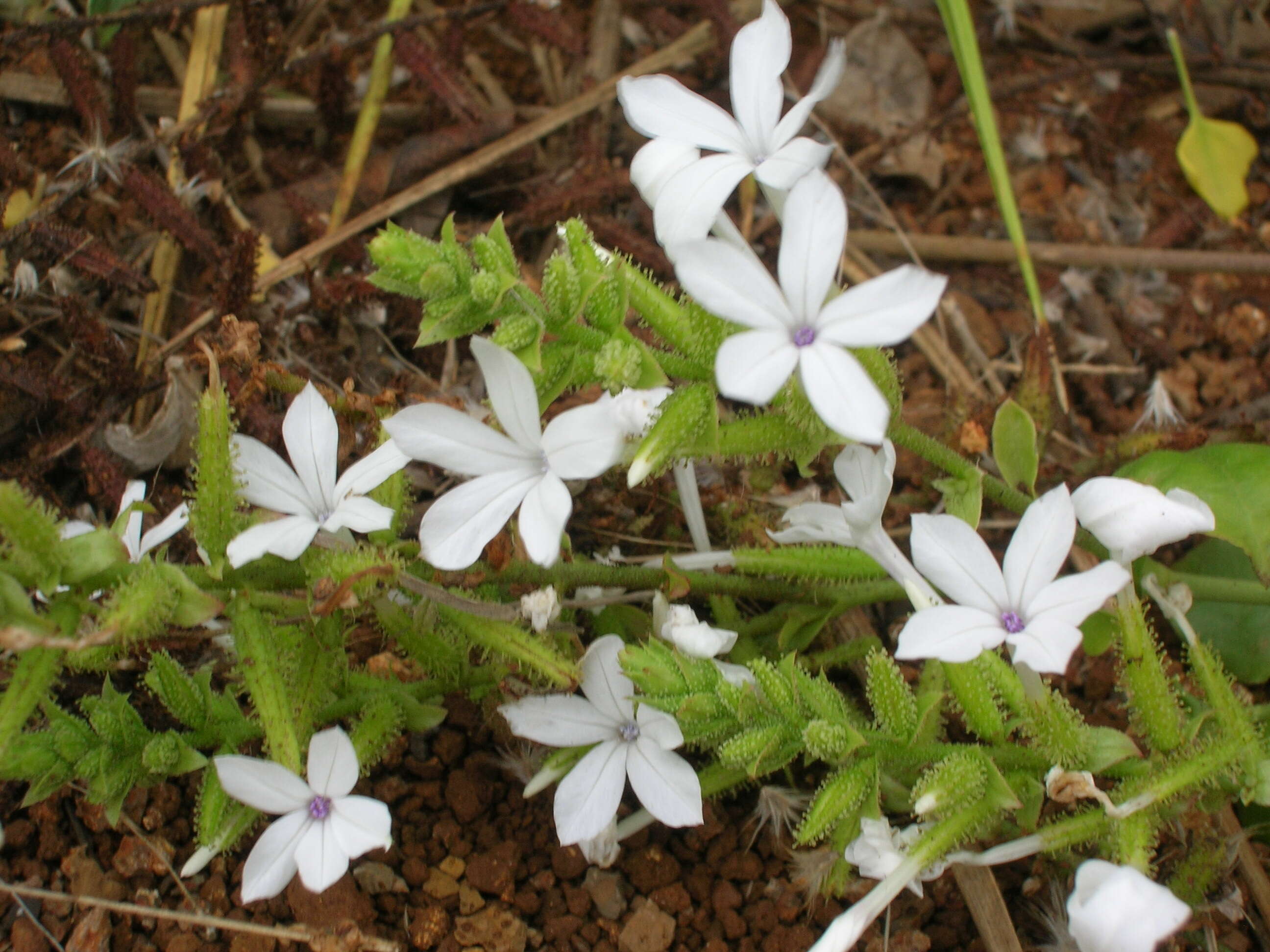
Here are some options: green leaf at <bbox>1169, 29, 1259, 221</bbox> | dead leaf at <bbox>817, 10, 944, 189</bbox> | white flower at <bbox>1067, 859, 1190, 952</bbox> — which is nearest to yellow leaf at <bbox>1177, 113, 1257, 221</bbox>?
green leaf at <bbox>1169, 29, 1259, 221</bbox>

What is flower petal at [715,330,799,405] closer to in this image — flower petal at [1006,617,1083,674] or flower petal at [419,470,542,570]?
flower petal at [419,470,542,570]

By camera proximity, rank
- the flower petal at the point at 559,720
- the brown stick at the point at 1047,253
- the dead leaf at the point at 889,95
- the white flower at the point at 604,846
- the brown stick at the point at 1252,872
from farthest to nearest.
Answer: the dead leaf at the point at 889,95 → the brown stick at the point at 1047,253 → the brown stick at the point at 1252,872 → the white flower at the point at 604,846 → the flower petal at the point at 559,720

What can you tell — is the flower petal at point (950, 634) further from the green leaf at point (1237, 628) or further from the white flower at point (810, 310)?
the green leaf at point (1237, 628)

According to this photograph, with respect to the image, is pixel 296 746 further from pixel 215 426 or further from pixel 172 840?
pixel 172 840

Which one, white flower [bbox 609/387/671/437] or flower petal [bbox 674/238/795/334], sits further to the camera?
white flower [bbox 609/387/671/437]

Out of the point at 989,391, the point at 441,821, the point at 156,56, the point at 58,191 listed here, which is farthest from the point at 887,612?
the point at 156,56

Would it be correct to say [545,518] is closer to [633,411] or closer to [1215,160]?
[633,411]

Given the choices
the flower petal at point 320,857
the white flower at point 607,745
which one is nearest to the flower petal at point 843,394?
the white flower at point 607,745

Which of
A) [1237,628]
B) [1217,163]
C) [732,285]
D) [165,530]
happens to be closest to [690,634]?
[732,285]
